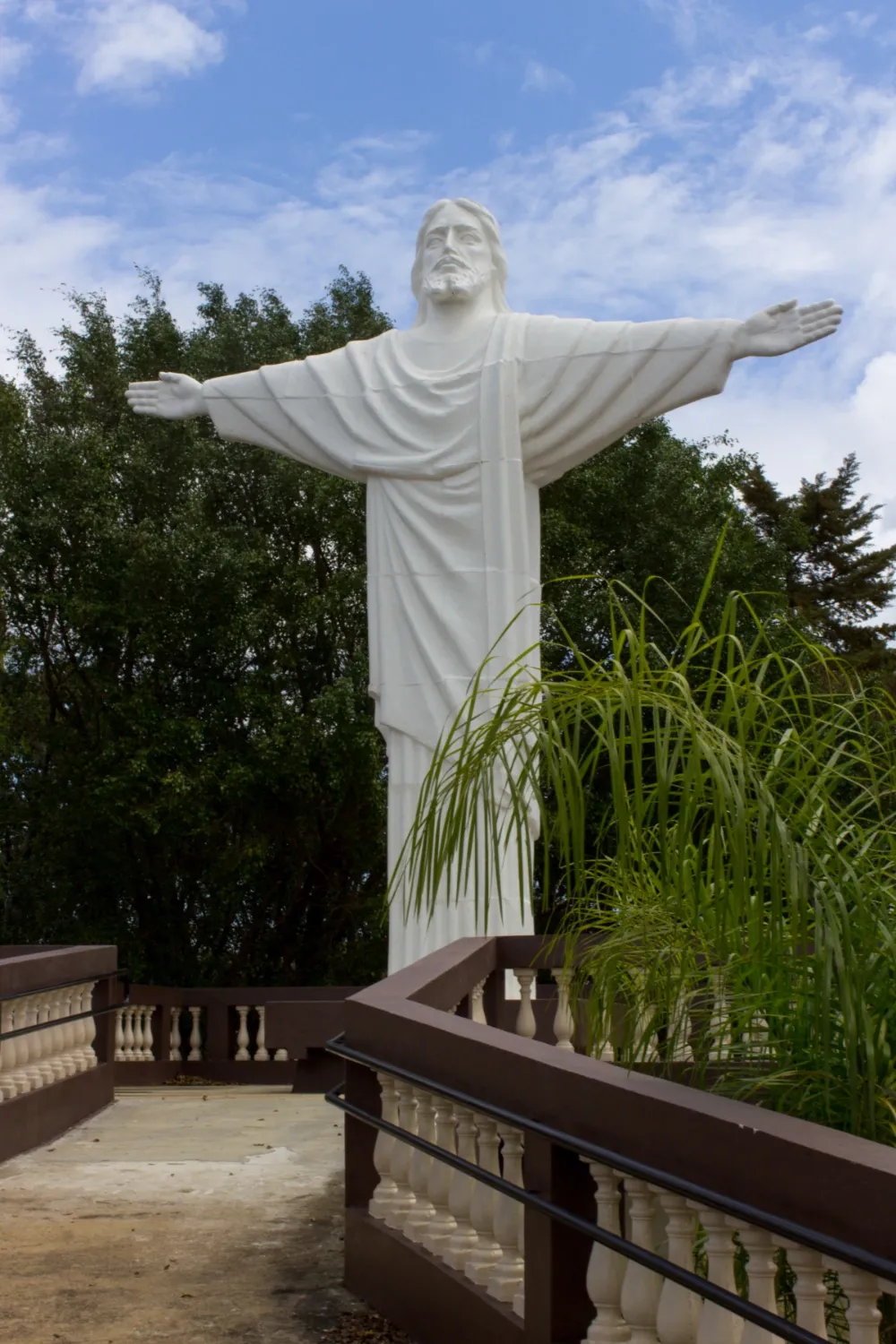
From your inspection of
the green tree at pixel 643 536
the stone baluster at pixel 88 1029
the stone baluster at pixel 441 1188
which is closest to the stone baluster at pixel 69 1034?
the stone baluster at pixel 88 1029

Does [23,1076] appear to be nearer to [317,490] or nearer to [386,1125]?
[386,1125]

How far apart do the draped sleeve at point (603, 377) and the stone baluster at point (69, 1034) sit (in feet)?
12.8

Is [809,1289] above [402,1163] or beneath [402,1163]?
above

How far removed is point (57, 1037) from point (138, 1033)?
4815mm

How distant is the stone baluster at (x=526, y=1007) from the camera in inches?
268

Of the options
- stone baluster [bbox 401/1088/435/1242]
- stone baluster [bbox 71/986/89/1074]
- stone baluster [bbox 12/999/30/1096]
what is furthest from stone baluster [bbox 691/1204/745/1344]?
stone baluster [bbox 71/986/89/1074]

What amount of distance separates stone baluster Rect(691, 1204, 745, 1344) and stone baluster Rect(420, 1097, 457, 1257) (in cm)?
121

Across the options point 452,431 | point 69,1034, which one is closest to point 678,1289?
point 69,1034

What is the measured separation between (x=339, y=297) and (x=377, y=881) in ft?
21.8

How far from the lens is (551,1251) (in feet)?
9.85

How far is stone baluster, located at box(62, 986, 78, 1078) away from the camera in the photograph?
7.58 metres

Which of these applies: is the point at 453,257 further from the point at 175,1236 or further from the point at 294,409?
the point at 175,1236

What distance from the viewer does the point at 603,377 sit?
28.1 ft

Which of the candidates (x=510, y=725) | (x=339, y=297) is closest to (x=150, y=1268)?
(x=510, y=725)
